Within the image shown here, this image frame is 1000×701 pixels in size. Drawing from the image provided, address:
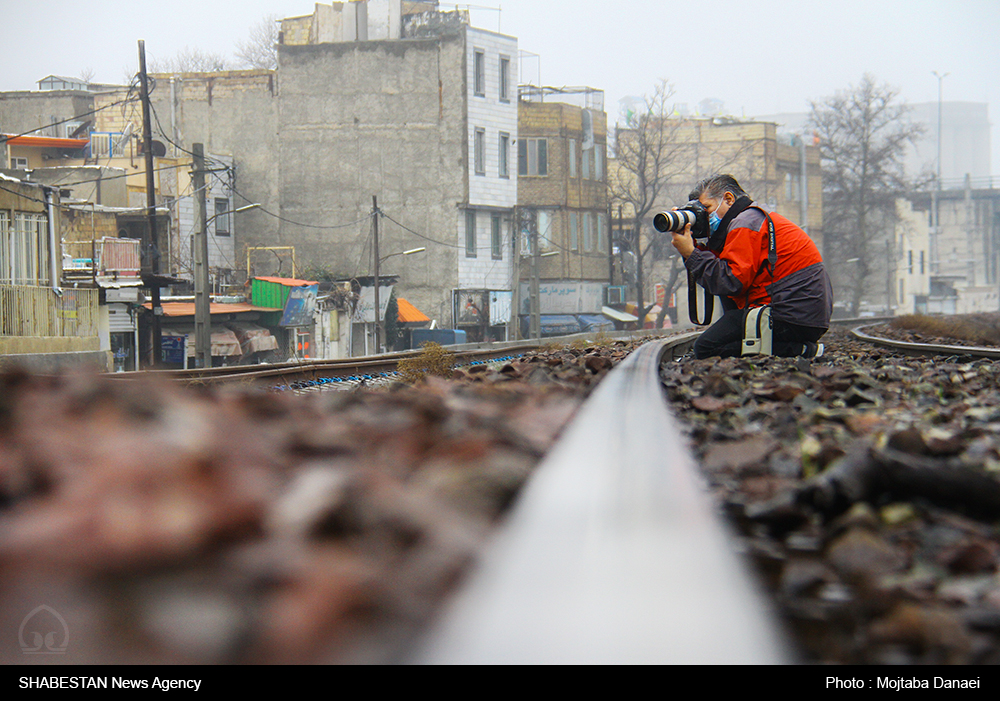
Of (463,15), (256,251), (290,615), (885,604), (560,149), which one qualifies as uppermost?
(463,15)

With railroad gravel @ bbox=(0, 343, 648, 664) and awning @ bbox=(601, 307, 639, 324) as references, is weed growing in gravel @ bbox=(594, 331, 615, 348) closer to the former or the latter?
railroad gravel @ bbox=(0, 343, 648, 664)

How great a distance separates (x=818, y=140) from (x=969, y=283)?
182 feet

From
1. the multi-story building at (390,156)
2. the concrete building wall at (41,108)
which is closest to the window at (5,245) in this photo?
the multi-story building at (390,156)

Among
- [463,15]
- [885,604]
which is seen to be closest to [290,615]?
[885,604]

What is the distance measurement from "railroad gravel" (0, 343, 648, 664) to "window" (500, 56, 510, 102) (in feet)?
135

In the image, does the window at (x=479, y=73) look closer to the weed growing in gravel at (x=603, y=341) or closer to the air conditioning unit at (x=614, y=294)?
the air conditioning unit at (x=614, y=294)

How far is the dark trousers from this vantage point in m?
6.21

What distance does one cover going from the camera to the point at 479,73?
1575 inches

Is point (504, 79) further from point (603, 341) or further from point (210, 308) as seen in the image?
point (603, 341)

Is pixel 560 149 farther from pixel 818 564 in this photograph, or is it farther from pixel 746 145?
pixel 818 564

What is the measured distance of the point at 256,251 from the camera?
38625 millimetres

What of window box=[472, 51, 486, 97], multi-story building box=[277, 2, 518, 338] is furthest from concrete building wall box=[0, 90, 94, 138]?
window box=[472, 51, 486, 97]

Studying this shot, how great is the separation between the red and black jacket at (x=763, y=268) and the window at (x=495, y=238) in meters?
35.1

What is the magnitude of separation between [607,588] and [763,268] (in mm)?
5413
